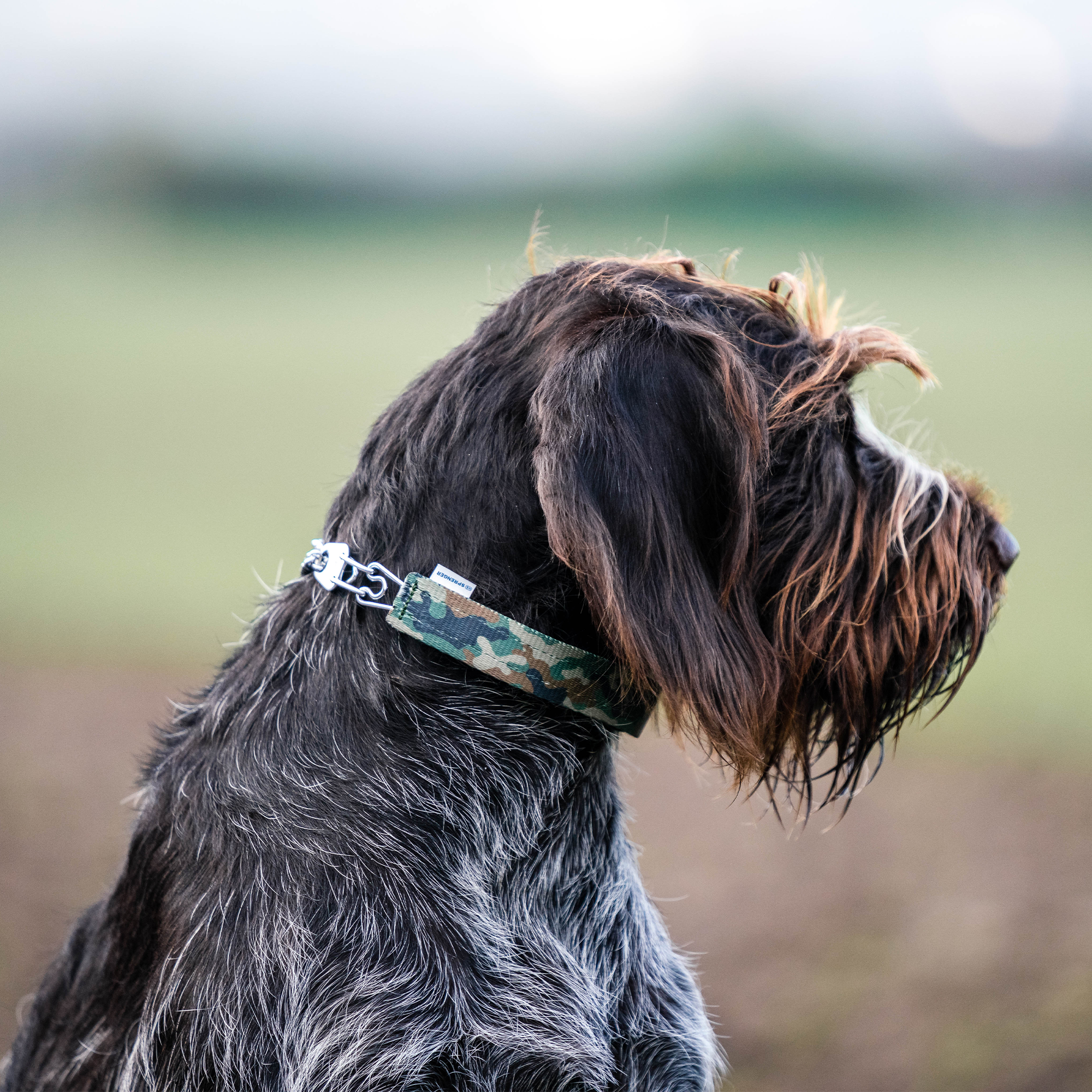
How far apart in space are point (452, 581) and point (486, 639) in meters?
0.13

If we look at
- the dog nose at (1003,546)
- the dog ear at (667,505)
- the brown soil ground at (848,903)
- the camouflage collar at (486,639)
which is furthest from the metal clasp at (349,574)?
the dog nose at (1003,546)

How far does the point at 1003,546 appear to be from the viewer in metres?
2.36

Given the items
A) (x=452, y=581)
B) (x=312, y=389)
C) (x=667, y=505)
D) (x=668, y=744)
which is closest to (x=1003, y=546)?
(x=667, y=505)

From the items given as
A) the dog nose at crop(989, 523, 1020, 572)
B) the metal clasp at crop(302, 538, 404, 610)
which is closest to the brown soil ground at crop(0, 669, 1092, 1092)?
the dog nose at crop(989, 523, 1020, 572)

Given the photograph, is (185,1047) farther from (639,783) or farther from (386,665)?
(639,783)

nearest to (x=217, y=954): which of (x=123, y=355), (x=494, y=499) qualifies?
(x=494, y=499)

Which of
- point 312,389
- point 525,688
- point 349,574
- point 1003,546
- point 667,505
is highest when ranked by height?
point 312,389

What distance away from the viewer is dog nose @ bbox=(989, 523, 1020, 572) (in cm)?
236

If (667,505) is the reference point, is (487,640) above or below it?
below

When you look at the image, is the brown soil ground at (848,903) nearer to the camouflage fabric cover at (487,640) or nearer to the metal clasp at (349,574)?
the camouflage fabric cover at (487,640)

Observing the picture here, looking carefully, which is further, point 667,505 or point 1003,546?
point 1003,546

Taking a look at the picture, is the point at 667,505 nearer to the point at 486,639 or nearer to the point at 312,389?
the point at 486,639

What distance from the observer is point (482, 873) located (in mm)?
2117

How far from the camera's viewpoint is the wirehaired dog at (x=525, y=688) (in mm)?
1970
